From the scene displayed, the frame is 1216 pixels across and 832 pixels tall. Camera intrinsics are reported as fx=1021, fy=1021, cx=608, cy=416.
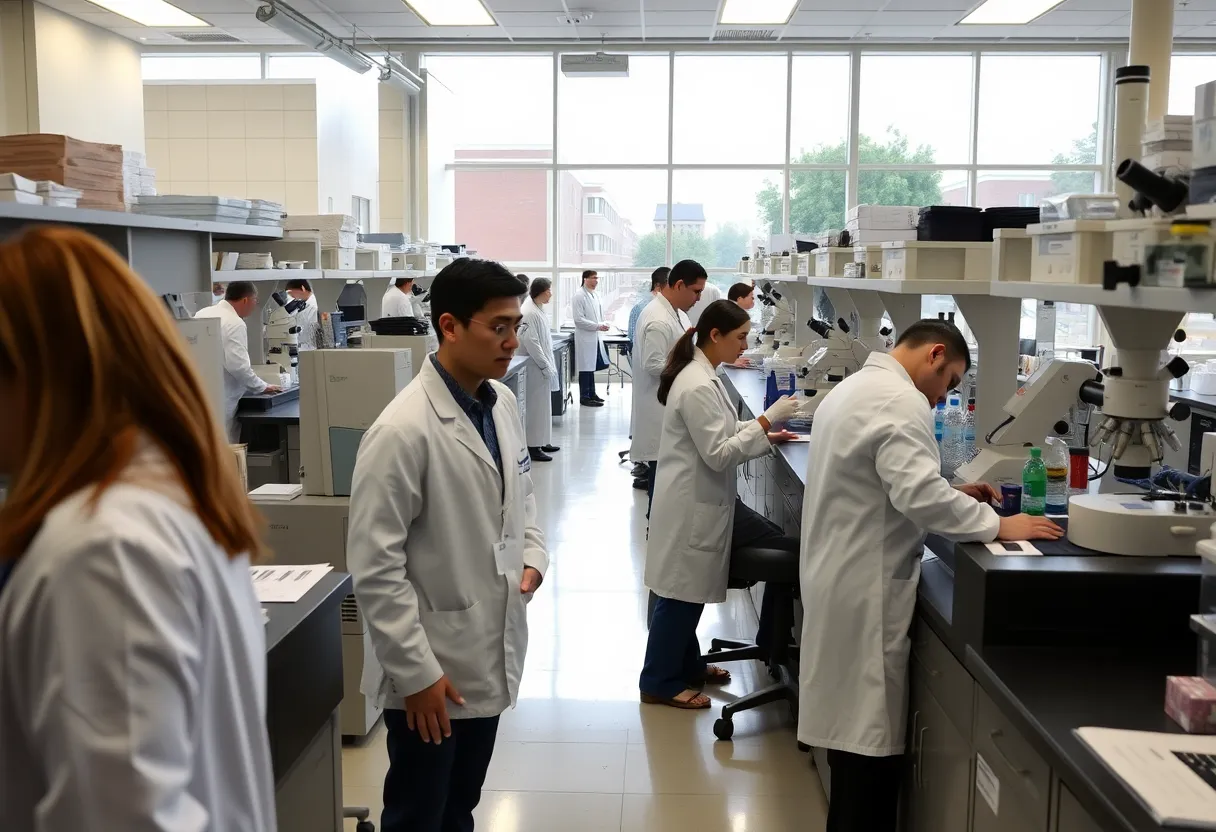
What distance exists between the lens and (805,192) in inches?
479

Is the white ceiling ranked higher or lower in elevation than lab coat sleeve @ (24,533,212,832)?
higher

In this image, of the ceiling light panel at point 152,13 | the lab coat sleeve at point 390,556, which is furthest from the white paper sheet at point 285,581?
the ceiling light panel at point 152,13

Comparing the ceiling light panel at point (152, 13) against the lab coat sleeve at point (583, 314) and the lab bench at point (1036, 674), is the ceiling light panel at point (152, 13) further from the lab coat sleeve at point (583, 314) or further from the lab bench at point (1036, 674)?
the lab bench at point (1036, 674)

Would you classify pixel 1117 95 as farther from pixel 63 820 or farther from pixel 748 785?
pixel 63 820

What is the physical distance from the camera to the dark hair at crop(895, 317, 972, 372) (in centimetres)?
268

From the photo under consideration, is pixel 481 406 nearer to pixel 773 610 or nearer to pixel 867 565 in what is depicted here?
pixel 867 565

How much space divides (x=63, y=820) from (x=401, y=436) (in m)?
1.13

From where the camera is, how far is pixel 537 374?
838cm

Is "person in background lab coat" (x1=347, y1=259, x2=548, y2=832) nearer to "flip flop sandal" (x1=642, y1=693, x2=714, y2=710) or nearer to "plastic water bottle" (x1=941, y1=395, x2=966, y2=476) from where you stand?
"flip flop sandal" (x1=642, y1=693, x2=714, y2=710)

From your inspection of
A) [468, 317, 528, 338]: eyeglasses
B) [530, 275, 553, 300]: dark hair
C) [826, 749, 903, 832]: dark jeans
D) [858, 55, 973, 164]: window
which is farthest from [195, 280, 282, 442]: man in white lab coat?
[858, 55, 973, 164]: window

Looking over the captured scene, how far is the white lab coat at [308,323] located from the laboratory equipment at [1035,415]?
4.82 m

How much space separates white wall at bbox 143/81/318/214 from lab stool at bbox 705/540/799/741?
8.05 meters

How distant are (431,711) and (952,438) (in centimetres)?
269

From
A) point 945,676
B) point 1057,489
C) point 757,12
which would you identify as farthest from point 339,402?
point 757,12
